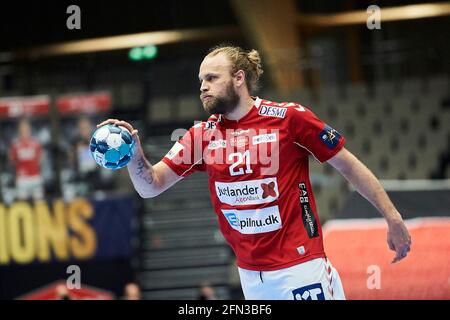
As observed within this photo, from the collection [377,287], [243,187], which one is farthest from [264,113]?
[377,287]

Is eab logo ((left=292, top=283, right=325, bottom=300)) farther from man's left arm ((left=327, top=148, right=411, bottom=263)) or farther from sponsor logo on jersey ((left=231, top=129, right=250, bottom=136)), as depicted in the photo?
sponsor logo on jersey ((left=231, top=129, right=250, bottom=136))

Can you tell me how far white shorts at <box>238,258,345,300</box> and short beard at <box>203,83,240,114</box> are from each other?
1.10 metres

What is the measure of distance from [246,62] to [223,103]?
411mm

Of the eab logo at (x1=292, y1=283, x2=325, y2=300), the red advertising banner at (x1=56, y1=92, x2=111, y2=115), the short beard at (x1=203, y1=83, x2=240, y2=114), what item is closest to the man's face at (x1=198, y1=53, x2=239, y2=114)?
the short beard at (x1=203, y1=83, x2=240, y2=114)

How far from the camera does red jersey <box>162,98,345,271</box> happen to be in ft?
16.7

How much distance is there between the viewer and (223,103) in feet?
17.2

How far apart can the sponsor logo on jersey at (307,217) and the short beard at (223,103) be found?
2.30ft

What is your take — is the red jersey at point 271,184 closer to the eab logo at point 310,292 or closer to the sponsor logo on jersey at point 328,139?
the sponsor logo on jersey at point 328,139

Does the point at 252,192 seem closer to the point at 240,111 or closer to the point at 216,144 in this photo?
the point at 216,144

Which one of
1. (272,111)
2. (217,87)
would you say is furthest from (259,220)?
(217,87)

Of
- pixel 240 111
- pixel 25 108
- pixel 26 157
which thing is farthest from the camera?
pixel 25 108

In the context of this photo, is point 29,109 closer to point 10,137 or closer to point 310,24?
point 10,137
